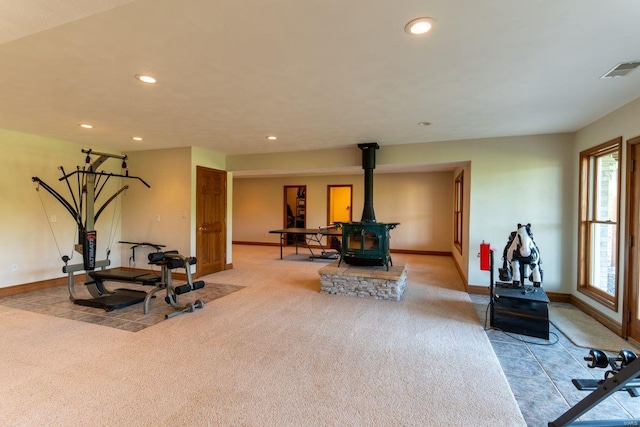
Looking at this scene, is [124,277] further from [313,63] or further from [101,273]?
[313,63]

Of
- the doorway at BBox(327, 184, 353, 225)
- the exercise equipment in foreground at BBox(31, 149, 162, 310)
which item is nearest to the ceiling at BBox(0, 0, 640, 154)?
the exercise equipment in foreground at BBox(31, 149, 162, 310)

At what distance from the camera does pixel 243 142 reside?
5.10 metres

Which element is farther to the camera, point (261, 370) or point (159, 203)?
point (159, 203)

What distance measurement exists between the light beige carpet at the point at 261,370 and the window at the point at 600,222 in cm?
155

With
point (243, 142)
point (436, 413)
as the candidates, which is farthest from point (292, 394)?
point (243, 142)

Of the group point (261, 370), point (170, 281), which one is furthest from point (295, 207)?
point (261, 370)

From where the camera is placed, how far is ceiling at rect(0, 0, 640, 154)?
1.67 metres

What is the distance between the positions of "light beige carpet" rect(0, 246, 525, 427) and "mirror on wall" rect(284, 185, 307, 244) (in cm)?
605

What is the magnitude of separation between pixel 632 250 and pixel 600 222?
2.87 feet

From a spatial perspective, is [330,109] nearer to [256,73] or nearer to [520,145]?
[256,73]

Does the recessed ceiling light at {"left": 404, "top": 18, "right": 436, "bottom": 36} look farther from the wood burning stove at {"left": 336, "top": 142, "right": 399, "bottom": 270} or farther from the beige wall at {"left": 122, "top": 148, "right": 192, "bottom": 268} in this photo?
the beige wall at {"left": 122, "top": 148, "right": 192, "bottom": 268}

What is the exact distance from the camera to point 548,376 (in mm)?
2430

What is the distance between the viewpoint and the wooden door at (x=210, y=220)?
5.62m

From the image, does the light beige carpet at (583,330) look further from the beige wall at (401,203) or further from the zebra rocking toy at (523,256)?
the beige wall at (401,203)
